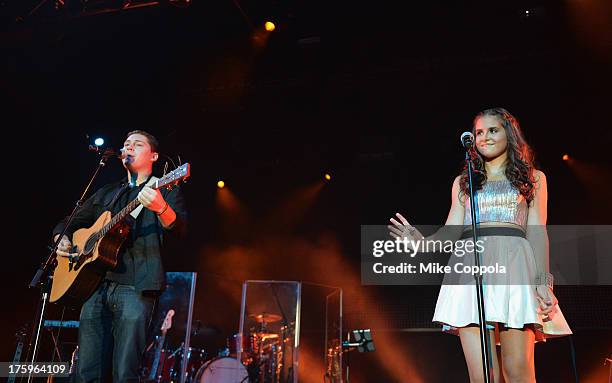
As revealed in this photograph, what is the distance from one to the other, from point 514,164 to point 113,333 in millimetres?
2407

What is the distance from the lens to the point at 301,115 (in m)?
8.31

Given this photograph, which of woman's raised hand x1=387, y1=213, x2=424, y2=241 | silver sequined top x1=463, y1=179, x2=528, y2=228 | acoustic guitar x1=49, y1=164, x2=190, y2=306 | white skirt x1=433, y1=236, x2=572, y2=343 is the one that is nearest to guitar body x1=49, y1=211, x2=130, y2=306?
acoustic guitar x1=49, y1=164, x2=190, y2=306

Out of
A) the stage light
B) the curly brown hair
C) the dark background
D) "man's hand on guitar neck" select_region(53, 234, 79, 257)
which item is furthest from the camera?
the stage light

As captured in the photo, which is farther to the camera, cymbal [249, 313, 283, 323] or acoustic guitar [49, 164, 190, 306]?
cymbal [249, 313, 283, 323]

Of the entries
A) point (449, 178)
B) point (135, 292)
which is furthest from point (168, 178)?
point (449, 178)

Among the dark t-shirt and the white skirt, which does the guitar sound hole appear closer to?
the dark t-shirt

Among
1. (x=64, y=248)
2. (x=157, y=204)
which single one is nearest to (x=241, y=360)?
(x=64, y=248)

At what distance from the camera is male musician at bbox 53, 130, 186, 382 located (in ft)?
8.75

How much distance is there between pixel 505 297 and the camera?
7.32 feet

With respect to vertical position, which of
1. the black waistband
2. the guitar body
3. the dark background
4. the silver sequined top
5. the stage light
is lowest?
the guitar body

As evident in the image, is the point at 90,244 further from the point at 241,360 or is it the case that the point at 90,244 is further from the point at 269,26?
the point at 241,360

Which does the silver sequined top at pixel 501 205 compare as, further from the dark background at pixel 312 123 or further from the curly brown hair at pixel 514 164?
the dark background at pixel 312 123

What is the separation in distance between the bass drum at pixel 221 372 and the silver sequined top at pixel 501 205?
5312 millimetres

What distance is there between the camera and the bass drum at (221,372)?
682cm
